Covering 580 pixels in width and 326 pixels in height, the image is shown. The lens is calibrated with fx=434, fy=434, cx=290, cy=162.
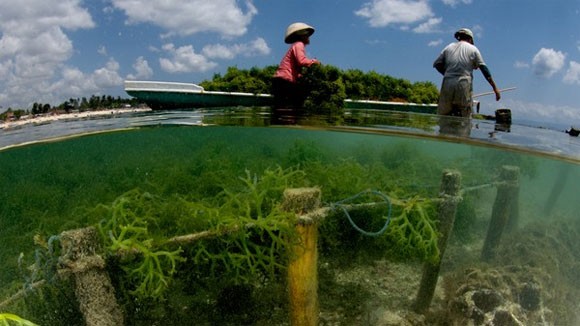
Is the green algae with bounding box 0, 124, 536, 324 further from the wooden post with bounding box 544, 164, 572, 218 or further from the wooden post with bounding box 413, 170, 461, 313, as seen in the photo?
the wooden post with bounding box 544, 164, 572, 218

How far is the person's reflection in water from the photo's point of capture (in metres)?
9.52

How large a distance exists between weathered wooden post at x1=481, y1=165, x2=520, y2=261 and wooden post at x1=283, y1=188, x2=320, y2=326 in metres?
3.96

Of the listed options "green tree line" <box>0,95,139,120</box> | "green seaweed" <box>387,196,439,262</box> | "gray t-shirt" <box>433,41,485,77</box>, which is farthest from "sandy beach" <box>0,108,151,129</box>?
"green seaweed" <box>387,196,439,262</box>

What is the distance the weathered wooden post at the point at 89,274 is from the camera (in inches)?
129

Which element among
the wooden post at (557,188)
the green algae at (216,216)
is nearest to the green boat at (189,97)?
the green algae at (216,216)

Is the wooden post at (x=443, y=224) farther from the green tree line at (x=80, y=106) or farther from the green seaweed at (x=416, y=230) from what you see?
the green tree line at (x=80, y=106)

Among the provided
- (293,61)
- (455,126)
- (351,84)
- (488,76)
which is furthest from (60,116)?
(488,76)

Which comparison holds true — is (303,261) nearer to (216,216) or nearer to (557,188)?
(216,216)

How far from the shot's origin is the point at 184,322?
5.26 meters

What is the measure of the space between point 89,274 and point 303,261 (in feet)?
5.97

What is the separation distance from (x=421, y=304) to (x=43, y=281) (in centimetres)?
437

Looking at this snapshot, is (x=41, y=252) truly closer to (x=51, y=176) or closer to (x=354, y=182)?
(x=354, y=182)

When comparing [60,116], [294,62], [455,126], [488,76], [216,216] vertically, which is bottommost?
[216,216]

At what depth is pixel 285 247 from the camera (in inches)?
157
